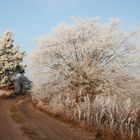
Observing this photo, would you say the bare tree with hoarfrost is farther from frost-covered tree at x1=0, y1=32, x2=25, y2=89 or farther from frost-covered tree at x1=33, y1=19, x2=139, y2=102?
frost-covered tree at x1=0, y1=32, x2=25, y2=89

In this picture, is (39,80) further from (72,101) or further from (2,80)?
(2,80)

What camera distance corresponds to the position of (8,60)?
64312 mm

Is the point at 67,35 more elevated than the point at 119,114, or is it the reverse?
the point at 67,35

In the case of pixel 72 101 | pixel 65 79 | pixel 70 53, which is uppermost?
pixel 70 53

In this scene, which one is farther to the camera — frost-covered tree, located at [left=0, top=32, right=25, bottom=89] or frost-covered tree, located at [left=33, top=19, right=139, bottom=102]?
frost-covered tree, located at [left=0, top=32, right=25, bottom=89]

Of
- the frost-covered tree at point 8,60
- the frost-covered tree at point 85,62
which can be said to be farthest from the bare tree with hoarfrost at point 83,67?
the frost-covered tree at point 8,60

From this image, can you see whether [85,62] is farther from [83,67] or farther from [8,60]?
[8,60]

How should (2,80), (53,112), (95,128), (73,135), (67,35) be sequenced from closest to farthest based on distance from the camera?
(73,135) < (95,128) < (53,112) < (67,35) < (2,80)

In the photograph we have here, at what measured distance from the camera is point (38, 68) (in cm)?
3300

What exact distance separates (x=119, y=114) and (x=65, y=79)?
1329 centimetres

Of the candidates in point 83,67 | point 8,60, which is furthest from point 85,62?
point 8,60

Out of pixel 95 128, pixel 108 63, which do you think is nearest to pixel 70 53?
pixel 108 63

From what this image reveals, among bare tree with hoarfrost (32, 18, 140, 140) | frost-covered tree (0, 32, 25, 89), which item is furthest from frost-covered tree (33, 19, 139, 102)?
frost-covered tree (0, 32, 25, 89)

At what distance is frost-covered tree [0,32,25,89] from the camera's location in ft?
208
